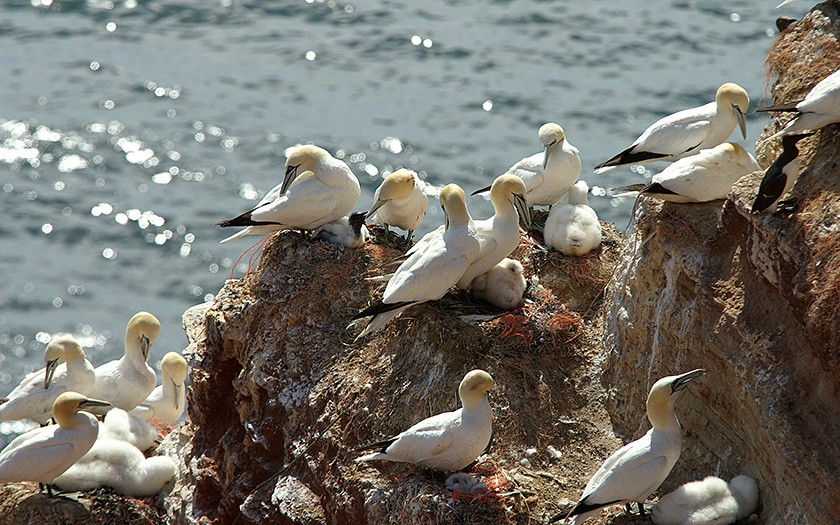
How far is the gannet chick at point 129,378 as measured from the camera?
1038cm

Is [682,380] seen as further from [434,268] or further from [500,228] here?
[500,228]

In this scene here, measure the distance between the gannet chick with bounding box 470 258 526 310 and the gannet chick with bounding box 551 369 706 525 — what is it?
1.67 meters

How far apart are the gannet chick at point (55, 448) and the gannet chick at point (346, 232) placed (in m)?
2.20

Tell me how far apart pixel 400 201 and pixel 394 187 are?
7.7 inches

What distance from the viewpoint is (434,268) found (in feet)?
25.9

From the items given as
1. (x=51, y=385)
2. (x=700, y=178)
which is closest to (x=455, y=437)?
(x=700, y=178)

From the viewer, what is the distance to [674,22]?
84.6 ft

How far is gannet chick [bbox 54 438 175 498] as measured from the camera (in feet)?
30.0

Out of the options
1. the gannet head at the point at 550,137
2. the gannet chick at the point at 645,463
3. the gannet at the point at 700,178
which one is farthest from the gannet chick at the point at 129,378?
the gannet at the point at 700,178

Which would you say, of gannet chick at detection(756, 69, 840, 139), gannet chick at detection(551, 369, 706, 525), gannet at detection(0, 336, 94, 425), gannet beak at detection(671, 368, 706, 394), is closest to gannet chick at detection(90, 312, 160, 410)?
gannet at detection(0, 336, 94, 425)

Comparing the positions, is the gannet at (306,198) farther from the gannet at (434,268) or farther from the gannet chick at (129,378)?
the gannet chick at (129,378)

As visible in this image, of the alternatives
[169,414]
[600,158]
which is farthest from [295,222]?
[600,158]

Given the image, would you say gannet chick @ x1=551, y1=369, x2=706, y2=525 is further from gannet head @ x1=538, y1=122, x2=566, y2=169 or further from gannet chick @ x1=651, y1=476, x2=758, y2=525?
gannet head @ x1=538, y1=122, x2=566, y2=169

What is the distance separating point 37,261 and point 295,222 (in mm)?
13281
